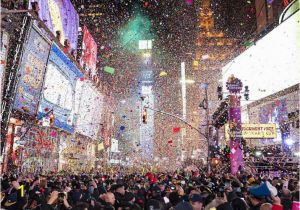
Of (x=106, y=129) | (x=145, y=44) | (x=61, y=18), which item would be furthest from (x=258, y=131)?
(x=145, y=44)

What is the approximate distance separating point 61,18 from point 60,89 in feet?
27.9

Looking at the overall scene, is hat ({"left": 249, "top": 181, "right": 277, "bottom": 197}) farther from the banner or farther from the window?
the window

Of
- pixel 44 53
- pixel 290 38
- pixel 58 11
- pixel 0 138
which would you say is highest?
pixel 58 11

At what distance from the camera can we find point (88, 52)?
6194 cm

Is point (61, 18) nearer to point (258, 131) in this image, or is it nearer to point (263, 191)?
point (258, 131)

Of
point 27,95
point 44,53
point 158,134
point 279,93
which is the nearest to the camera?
point 27,95

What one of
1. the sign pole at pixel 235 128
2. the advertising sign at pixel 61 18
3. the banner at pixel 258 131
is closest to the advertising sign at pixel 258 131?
the banner at pixel 258 131

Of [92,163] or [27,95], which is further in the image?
[92,163]

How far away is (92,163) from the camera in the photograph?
250 ft

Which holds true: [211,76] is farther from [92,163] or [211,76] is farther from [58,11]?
[58,11]

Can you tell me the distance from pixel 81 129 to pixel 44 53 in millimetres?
26887

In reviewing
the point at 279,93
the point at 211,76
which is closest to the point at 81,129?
the point at 279,93

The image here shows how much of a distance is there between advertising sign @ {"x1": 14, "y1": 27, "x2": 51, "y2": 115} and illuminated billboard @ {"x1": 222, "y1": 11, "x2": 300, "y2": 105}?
2219cm

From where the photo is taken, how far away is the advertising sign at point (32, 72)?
29.7 meters
